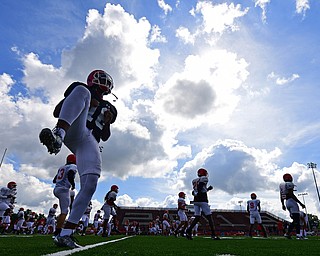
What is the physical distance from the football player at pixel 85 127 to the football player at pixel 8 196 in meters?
8.49

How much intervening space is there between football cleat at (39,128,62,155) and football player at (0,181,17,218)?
9.98m

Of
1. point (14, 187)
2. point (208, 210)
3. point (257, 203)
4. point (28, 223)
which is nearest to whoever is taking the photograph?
point (208, 210)

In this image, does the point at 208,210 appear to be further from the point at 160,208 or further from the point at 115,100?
the point at 160,208

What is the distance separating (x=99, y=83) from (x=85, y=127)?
729 millimetres

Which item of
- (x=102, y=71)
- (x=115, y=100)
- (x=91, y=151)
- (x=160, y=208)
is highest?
(x=160, y=208)

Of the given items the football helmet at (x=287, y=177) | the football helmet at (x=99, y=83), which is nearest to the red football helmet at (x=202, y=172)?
the football helmet at (x=287, y=177)

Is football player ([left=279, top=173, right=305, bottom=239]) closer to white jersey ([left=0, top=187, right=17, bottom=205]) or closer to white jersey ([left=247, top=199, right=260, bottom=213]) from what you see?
white jersey ([left=247, top=199, right=260, bottom=213])

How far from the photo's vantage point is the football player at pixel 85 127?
3.50 metres

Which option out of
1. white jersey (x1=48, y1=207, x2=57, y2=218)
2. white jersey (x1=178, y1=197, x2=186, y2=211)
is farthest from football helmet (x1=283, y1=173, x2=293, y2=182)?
white jersey (x1=48, y1=207, x2=57, y2=218)

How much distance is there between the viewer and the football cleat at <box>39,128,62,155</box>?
2637mm

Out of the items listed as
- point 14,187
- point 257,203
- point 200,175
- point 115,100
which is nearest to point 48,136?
point 115,100

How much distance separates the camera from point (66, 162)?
294 inches

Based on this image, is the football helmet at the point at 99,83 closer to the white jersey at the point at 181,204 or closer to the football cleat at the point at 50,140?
the football cleat at the point at 50,140

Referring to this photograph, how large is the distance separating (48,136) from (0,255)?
1.29m
